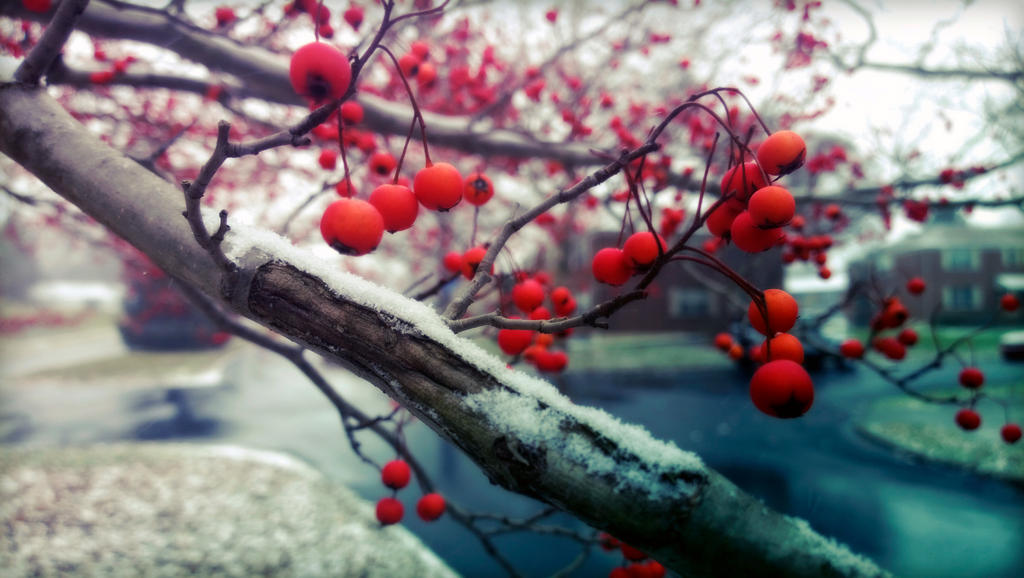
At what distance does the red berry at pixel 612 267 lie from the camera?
1436 millimetres

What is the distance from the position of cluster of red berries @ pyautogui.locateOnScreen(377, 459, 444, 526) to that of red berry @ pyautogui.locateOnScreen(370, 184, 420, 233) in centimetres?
141

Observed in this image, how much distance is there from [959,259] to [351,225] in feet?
68.9

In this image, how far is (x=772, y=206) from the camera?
1092mm

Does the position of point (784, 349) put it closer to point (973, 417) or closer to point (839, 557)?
point (839, 557)

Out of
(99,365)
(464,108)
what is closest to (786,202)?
(464,108)

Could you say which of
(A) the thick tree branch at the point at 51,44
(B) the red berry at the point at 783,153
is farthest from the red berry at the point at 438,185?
(A) the thick tree branch at the point at 51,44

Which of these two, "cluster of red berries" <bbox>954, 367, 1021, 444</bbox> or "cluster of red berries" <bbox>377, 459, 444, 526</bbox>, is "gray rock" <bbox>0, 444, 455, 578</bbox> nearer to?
"cluster of red berries" <bbox>377, 459, 444, 526</bbox>

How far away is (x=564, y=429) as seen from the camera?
1061 mm

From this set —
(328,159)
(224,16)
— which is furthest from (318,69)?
(224,16)

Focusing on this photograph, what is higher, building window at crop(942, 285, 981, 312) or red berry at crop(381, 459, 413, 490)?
building window at crop(942, 285, 981, 312)

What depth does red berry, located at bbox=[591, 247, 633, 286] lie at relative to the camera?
1.44 meters

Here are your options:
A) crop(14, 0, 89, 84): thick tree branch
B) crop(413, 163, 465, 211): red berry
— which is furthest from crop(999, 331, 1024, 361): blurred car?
crop(14, 0, 89, 84): thick tree branch

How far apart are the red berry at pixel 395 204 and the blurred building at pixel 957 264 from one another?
16117 mm

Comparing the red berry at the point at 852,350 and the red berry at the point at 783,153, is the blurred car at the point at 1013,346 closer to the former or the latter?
the red berry at the point at 852,350
